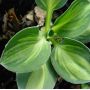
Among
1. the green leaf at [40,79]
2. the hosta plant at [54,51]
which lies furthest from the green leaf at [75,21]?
the green leaf at [40,79]

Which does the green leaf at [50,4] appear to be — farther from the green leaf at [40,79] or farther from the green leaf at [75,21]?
the green leaf at [40,79]

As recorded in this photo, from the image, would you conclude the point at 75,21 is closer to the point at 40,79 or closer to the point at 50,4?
the point at 50,4

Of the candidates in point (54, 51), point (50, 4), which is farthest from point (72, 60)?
point (50, 4)

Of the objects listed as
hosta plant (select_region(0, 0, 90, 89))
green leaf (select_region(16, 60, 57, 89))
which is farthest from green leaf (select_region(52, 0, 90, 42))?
green leaf (select_region(16, 60, 57, 89))

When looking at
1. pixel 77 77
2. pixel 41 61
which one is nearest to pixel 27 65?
pixel 41 61

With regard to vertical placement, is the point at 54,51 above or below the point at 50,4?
below

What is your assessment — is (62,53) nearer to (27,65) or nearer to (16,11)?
(27,65)
